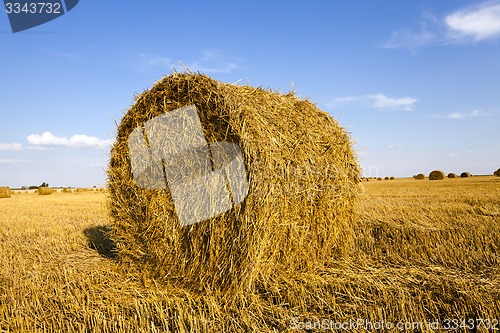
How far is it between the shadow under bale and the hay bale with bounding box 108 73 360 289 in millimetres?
863

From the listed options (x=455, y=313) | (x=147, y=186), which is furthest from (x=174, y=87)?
(x=455, y=313)

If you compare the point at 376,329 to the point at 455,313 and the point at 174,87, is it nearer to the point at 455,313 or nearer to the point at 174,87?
the point at 455,313

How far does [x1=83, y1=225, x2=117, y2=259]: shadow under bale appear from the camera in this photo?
5902 millimetres

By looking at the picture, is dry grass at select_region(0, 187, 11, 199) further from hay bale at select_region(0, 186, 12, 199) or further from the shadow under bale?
the shadow under bale

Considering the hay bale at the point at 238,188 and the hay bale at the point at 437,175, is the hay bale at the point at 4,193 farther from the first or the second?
the hay bale at the point at 437,175

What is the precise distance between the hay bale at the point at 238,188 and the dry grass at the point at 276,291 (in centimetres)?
27

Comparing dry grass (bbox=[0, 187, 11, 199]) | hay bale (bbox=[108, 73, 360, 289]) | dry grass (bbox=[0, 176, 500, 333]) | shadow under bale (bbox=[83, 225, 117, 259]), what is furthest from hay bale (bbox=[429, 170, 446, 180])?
dry grass (bbox=[0, 187, 11, 199])

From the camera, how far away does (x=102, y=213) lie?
10.8 metres

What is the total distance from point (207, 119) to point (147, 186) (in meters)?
1.27

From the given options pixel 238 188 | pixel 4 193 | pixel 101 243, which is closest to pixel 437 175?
pixel 101 243

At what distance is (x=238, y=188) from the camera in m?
3.96

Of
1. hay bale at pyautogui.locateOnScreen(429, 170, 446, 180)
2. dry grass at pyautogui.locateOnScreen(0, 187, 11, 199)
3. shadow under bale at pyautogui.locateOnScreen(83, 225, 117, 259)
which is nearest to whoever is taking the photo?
shadow under bale at pyautogui.locateOnScreen(83, 225, 117, 259)

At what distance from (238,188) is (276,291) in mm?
1187

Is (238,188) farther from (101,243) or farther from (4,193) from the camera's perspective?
(4,193)
